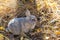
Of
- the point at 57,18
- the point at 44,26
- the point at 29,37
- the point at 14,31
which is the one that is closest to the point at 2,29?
the point at 14,31

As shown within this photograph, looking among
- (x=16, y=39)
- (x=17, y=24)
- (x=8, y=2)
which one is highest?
(x=8, y=2)

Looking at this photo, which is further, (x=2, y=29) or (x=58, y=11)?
(x=58, y=11)

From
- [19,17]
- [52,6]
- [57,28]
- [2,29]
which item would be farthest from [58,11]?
[2,29]

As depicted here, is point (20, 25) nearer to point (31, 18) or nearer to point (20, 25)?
point (20, 25)

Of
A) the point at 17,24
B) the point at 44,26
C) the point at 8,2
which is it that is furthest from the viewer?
the point at 8,2

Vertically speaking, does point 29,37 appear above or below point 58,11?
below

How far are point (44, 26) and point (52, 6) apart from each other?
529 mm

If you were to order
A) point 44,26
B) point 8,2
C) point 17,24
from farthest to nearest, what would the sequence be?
1. point 8,2
2. point 44,26
3. point 17,24

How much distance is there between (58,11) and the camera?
4.34 m

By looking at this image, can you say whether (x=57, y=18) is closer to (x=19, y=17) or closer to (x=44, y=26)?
(x=44, y=26)

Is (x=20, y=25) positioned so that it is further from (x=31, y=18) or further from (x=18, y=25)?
(x=31, y=18)

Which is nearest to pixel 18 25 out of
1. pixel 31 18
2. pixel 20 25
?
pixel 20 25

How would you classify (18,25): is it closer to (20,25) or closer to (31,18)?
(20,25)

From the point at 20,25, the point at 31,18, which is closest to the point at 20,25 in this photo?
the point at 20,25
